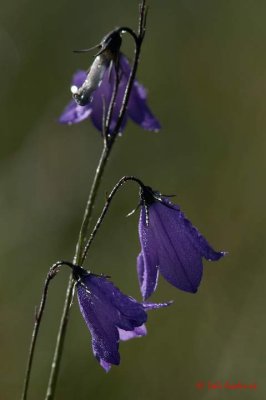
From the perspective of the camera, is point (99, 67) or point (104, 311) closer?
point (104, 311)

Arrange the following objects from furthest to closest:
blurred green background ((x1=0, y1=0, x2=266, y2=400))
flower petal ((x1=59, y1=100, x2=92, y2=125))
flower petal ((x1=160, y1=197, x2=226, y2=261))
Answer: blurred green background ((x1=0, y1=0, x2=266, y2=400)) < flower petal ((x1=59, y1=100, x2=92, y2=125)) < flower petal ((x1=160, y1=197, x2=226, y2=261))

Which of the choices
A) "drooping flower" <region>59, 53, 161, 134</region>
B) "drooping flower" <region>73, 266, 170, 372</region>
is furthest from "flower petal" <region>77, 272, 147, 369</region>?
"drooping flower" <region>59, 53, 161, 134</region>

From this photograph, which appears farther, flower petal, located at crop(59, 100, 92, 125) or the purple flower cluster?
flower petal, located at crop(59, 100, 92, 125)

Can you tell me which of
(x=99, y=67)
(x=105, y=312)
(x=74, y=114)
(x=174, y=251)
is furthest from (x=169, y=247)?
(x=74, y=114)

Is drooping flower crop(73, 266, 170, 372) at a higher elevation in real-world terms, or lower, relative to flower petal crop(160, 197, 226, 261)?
lower

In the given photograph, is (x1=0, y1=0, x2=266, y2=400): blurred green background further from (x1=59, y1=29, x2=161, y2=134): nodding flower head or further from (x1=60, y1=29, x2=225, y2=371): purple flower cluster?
(x1=60, y1=29, x2=225, y2=371): purple flower cluster

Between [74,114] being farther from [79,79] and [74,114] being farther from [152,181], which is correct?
[152,181]
